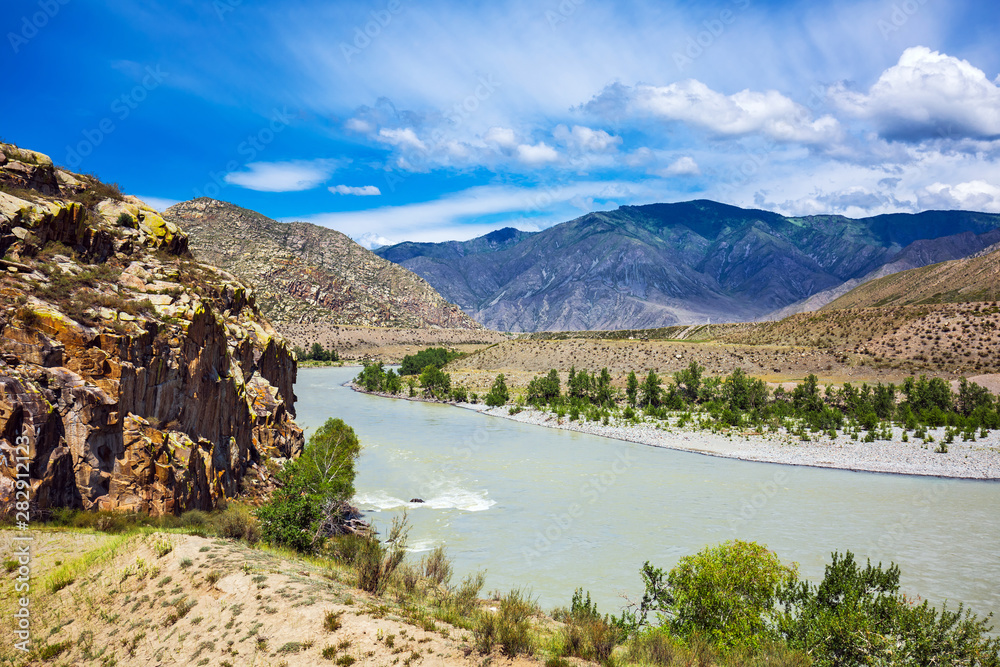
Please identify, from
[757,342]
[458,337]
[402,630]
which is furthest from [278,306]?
[402,630]

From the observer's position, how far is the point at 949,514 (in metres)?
21.1

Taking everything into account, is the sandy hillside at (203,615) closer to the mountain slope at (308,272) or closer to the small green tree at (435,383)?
the small green tree at (435,383)

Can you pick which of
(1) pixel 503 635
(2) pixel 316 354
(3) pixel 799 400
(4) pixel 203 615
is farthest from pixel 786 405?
(2) pixel 316 354

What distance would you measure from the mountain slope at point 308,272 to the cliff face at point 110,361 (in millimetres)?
94393

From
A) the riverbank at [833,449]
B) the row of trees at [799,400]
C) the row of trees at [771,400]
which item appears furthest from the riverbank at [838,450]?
the row of trees at [799,400]

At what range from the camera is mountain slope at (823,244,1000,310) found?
76938mm

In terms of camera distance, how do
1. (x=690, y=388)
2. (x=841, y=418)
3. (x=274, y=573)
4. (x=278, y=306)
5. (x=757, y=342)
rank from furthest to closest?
1. (x=278, y=306)
2. (x=757, y=342)
3. (x=690, y=388)
4. (x=841, y=418)
5. (x=274, y=573)

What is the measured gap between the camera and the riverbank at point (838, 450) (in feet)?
90.9

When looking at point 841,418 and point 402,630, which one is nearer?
point 402,630

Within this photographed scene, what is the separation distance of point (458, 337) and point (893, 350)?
9511 cm

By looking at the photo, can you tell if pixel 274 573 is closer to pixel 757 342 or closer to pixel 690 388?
pixel 690 388

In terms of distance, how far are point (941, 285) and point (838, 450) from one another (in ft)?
258

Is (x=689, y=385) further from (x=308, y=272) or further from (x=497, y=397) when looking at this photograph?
(x=308, y=272)

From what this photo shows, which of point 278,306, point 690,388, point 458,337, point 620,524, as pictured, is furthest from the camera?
point 458,337
